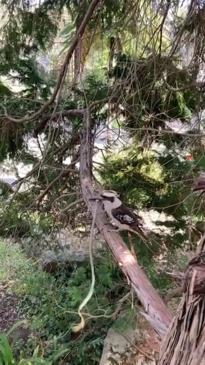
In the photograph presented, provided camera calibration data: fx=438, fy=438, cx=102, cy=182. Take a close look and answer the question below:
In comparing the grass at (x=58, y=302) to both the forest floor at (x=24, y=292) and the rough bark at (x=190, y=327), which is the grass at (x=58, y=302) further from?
the rough bark at (x=190, y=327)

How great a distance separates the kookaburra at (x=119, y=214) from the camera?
148cm

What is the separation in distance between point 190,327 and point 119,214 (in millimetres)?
783

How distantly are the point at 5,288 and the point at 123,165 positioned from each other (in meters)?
2.02

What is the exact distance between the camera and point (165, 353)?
2.64 feet

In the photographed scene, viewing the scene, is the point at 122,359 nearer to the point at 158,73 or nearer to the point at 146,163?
the point at 146,163

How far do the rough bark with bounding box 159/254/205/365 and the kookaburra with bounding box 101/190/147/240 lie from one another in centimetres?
66

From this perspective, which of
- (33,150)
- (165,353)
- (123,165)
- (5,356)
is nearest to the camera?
(165,353)

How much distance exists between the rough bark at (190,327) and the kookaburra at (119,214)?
0.66 m

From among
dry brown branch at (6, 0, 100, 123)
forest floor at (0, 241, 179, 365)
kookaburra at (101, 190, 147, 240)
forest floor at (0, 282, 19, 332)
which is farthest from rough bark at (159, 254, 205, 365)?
forest floor at (0, 282, 19, 332)

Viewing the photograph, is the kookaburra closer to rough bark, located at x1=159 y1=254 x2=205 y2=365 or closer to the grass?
rough bark, located at x1=159 y1=254 x2=205 y2=365

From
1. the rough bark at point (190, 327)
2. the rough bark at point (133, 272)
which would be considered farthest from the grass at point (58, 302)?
the rough bark at point (190, 327)

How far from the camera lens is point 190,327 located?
29.8 inches

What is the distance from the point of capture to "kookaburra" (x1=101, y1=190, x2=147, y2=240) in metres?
1.48

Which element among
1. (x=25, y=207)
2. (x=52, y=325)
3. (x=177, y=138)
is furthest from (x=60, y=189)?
(x=52, y=325)
